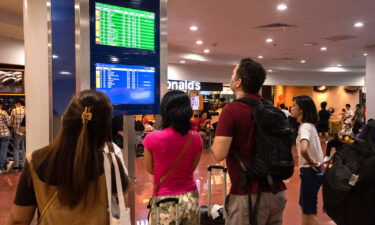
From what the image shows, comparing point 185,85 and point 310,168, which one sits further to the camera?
point 185,85

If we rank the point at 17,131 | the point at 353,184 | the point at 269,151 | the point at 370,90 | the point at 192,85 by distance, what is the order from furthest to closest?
the point at 192,85 < the point at 370,90 < the point at 17,131 < the point at 269,151 < the point at 353,184

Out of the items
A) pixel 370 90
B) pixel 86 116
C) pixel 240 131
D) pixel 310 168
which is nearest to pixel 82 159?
pixel 86 116

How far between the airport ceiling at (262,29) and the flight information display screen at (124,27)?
13.0ft

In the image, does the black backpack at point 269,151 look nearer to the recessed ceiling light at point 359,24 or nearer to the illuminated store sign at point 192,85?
the recessed ceiling light at point 359,24

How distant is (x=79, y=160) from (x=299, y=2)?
642 centimetres

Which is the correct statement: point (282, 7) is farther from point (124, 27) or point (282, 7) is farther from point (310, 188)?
point (124, 27)

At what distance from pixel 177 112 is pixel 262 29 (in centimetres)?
747

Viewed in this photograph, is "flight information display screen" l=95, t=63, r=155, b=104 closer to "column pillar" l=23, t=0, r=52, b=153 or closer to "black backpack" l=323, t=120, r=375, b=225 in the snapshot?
"column pillar" l=23, t=0, r=52, b=153

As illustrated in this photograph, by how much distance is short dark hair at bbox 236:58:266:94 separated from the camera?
201cm

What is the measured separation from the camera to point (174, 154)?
7.41 feet

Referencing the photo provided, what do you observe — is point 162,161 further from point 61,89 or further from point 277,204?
point 61,89

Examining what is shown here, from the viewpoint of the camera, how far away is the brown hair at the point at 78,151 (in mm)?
1309

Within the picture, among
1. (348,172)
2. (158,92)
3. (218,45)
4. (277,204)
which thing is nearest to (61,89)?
(158,92)

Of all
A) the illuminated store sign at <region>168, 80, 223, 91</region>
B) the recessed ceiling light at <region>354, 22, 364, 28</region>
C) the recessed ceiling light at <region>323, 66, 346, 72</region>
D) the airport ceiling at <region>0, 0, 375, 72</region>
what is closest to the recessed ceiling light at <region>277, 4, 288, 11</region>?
the airport ceiling at <region>0, 0, 375, 72</region>
